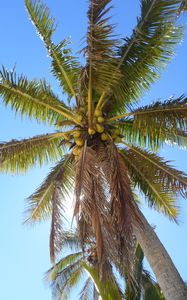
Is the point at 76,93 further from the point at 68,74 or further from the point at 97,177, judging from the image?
the point at 97,177

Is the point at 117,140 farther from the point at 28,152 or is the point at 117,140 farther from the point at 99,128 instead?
the point at 28,152

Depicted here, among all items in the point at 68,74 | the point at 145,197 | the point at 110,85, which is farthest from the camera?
the point at 145,197

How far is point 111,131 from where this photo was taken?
9.71m

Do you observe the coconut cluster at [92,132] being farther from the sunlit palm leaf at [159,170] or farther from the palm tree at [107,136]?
the sunlit palm leaf at [159,170]

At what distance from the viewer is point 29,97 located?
10.1 metres

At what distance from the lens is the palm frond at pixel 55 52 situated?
32.3 ft

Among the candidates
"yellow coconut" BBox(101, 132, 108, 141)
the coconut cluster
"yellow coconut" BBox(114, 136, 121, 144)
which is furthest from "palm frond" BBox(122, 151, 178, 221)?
"yellow coconut" BBox(101, 132, 108, 141)

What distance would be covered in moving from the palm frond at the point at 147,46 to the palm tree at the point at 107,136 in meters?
0.02

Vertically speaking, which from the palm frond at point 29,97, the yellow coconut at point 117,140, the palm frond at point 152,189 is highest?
the palm frond at point 29,97

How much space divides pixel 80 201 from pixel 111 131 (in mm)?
2227

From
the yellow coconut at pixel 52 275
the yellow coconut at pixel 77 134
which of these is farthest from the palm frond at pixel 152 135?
the yellow coconut at pixel 52 275

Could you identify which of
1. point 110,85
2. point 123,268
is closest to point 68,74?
point 110,85

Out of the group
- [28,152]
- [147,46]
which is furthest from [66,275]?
[147,46]

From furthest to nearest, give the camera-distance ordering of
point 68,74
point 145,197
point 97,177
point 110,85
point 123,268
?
point 145,197 → point 68,74 → point 110,85 → point 97,177 → point 123,268
